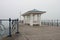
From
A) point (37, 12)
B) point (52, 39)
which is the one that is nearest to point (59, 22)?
point (37, 12)

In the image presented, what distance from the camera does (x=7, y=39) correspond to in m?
7.61

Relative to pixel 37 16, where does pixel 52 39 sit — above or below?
below

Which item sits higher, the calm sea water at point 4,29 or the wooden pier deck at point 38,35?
the calm sea water at point 4,29

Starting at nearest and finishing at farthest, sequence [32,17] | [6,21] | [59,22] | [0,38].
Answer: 1. [0,38]
2. [6,21]
3. [59,22]
4. [32,17]

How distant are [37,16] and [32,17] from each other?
97 cm

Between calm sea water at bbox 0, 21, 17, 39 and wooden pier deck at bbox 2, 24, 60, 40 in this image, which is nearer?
calm sea water at bbox 0, 21, 17, 39

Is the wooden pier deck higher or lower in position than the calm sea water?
lower

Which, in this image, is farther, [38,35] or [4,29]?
[38,35]

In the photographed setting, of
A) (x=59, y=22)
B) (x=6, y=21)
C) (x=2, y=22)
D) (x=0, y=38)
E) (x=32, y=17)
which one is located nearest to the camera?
(x=0, y=38)

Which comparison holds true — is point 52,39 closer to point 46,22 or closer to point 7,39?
point 7,39

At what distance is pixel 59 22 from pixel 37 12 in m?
3.45

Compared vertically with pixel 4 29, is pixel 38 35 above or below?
below

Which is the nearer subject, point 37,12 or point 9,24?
point 9,24

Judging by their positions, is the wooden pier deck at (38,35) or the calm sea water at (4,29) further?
the wooden pier deck at (38,35)
